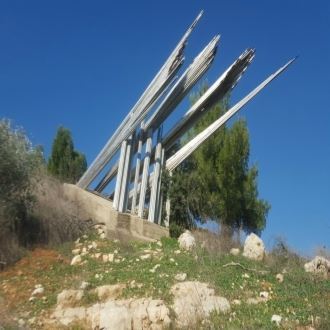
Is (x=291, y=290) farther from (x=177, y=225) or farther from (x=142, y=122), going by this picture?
(x=142, y=122)

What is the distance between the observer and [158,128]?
64.5 feet

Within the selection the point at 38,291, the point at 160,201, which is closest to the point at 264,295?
the point at 38,291

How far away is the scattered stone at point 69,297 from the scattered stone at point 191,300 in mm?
1882

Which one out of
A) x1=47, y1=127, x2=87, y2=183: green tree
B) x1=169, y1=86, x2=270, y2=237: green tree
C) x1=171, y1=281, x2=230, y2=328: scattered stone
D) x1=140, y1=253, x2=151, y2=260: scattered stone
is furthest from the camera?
x1=47, y1=127, x2=87, y2=183: green tree

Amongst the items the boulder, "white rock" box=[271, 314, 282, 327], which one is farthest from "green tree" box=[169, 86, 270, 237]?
"white rock" box=[271, 314, 282, 327]

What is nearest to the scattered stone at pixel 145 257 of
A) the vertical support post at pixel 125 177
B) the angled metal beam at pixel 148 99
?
the vertical support post at pixel 125 177

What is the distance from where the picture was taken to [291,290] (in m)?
10.4

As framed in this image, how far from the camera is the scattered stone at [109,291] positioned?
11.0 metres

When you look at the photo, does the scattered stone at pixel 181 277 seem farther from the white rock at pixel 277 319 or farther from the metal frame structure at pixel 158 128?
the metal frame structure at pixel 158 128

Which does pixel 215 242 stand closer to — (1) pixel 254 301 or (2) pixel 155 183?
(2) pixel 155 183

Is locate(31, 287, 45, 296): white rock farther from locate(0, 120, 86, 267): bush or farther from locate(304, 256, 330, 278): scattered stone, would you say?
locate(304, 256, 330, 278): scattered stone

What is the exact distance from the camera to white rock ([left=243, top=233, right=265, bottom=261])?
→ 1358 cm

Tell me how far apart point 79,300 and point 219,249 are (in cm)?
449

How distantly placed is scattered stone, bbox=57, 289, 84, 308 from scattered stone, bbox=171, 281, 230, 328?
6.17 ft
